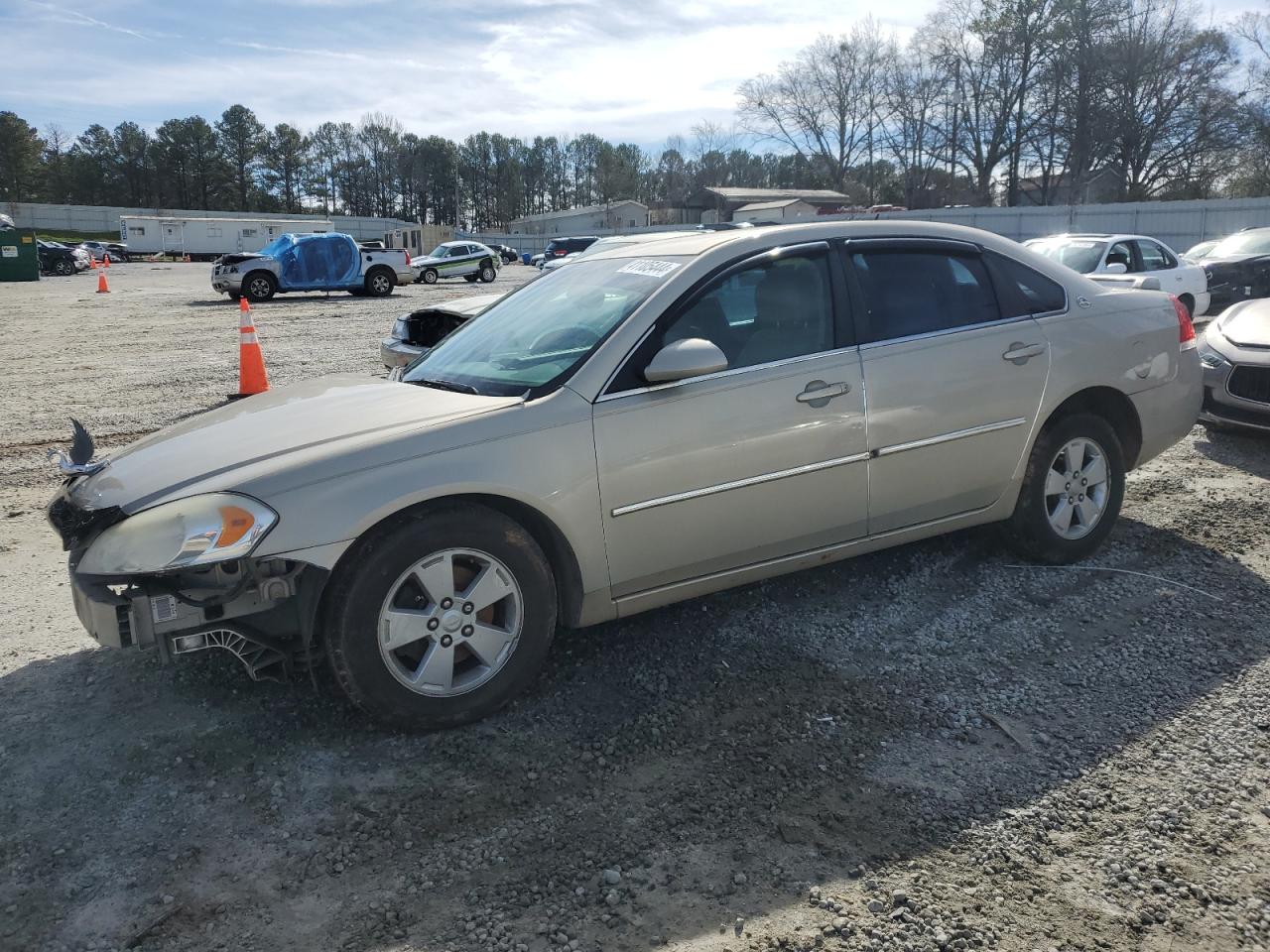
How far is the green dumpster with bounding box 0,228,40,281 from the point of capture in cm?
3347

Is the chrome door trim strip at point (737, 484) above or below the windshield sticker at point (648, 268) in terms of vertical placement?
below

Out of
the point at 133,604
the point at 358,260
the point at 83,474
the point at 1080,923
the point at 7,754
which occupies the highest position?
the point at 358,260

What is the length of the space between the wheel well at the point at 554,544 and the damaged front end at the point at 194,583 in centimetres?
63

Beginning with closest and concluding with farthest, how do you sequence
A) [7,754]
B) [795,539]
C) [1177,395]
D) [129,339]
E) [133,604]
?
[133,604], [7,754], [795,539], [1177,395], [129,339]

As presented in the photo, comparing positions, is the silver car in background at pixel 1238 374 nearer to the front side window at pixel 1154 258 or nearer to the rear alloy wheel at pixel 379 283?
the front side window at pixel 1154 258

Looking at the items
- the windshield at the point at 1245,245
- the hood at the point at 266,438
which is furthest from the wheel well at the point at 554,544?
the windshield at the point at 1245,245

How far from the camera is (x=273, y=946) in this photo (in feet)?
7.50

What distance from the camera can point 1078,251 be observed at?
45.0ft

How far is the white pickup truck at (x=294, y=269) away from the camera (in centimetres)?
2436

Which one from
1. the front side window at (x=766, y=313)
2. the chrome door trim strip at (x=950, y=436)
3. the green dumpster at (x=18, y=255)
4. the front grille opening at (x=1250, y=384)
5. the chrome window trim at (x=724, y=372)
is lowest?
the front grille opening at (x=1250, y=384)

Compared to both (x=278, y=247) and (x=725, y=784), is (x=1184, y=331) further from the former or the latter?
(x=278, y=247)

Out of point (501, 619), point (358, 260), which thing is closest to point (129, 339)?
point (358, 260)

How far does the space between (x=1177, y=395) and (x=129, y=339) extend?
15772 millimetres

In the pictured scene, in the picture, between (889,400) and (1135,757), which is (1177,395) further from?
(1135,757)
